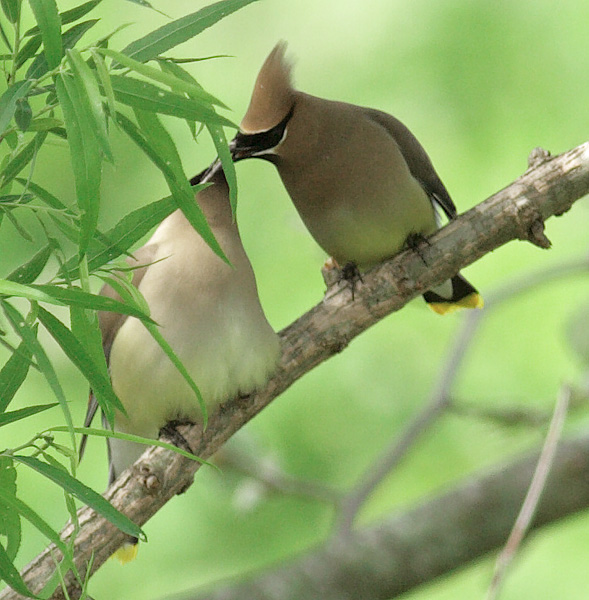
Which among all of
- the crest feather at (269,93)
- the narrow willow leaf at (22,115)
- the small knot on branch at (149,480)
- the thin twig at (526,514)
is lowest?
the thin twig at (526,514)

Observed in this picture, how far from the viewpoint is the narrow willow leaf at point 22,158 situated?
1.30 meters

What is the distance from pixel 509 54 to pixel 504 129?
358 mm

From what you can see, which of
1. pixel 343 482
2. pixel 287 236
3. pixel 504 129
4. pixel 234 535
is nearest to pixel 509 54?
pixel 504 129

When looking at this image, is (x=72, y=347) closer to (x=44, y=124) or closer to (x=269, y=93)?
(x=44, y=124)

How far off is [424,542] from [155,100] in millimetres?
2306

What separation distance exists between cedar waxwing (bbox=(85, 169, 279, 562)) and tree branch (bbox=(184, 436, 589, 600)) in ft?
3.31

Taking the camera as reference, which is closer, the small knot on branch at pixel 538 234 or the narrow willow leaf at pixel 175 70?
the narrow willow leaf at pixel 175 70

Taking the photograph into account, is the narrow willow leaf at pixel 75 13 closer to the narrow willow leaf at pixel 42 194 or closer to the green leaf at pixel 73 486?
the narrow willow leaf at pixel 42 194

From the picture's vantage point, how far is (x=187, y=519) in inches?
204

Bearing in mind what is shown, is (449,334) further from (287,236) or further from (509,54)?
(509,54)

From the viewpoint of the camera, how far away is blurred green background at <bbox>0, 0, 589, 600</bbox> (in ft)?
16.5

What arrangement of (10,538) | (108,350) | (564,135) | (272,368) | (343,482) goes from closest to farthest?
1. (10,538)
2. (272,368)
3. (108,350)
4. (564,135)
5. (343,482)

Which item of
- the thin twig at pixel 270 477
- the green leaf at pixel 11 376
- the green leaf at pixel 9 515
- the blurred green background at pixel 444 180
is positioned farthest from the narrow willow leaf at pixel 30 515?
the blurred green background at pixel 444 180

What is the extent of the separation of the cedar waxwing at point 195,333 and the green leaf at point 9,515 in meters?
0.88
